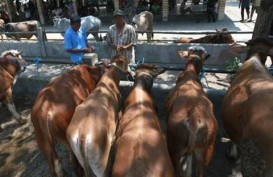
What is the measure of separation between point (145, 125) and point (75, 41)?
3.41m

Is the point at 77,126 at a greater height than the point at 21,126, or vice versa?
the point at 77,126

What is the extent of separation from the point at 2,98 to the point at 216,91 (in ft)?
14.9

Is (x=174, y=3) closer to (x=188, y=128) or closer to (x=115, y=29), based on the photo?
(x=115, y=29)

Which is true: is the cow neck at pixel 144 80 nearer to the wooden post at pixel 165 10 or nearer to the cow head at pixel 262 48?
the cow head at pixel 262 48

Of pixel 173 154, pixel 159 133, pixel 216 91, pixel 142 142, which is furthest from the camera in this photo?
pixel 216 91

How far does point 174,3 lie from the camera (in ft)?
71.9

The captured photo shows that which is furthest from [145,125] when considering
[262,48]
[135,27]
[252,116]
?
[135,27]

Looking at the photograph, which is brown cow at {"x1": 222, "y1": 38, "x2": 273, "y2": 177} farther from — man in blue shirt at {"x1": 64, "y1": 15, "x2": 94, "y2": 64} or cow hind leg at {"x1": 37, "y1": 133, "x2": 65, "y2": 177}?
man in blue shirt at {"x1": 64, "y1": 15, "x2": 94, "y2": 64}

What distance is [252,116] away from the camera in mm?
3582

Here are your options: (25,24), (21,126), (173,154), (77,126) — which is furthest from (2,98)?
(25,24)

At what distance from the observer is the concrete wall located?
925cm

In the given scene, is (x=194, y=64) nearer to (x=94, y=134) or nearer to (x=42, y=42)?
(x=94, y=134)

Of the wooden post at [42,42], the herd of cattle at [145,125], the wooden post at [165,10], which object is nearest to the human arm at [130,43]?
the herd of cattle at [145,125]

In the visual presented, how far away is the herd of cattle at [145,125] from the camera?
10.2 ft
